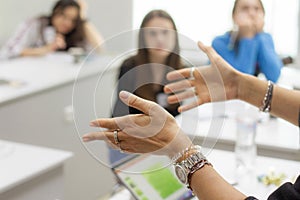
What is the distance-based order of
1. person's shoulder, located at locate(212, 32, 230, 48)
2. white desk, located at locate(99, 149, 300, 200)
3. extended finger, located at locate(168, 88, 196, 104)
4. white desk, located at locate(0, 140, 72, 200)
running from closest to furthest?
1. extended finger, located at locate(168, 88, 196, 104)
2. white desk, located at locate(0, 140, 72, 200)
3. white desk, located at locate(99, 149, 300, 200)
4. person's shoulder, located at locate(212, 32, 230, 48)

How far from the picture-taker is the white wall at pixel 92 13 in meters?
3.31

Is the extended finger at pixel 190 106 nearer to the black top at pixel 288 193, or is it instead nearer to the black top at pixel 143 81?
the black top at pixel 143 81

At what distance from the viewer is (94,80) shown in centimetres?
98

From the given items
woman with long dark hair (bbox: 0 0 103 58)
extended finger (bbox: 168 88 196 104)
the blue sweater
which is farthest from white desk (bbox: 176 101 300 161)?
woman with long dark hair (bbox: 0 0 103 58)

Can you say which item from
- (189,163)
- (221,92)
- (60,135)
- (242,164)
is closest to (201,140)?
(189,163)

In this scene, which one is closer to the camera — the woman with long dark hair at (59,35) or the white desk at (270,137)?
the white desk at (270,137)

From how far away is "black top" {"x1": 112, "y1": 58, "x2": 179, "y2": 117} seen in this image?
886 mm

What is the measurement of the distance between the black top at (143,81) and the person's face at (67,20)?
216 cm

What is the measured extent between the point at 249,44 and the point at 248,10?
0.36 m

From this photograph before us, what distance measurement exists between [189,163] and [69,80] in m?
1.87

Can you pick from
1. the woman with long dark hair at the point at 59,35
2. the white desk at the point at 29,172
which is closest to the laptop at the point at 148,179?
the white desk at the point at 29,172

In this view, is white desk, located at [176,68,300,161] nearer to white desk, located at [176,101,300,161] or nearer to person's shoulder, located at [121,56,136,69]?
white desk, located at [176,101,300,161]

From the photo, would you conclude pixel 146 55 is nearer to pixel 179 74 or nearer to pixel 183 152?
pixel 179 74

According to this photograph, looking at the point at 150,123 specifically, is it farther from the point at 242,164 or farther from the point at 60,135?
the point at 60,135
